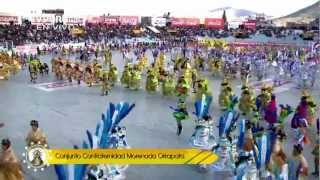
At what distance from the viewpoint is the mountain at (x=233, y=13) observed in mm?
7258

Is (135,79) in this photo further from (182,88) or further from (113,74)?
(182,88)

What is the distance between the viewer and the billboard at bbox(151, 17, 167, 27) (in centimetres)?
739

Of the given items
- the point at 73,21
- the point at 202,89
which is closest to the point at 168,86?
the point at 202,89

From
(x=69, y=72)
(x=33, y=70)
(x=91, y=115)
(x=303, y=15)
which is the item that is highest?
(x=303, y=15)

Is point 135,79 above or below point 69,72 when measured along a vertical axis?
below

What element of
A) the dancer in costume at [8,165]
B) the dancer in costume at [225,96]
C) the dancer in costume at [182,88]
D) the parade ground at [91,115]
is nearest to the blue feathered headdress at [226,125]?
the parade ground at [91,115]

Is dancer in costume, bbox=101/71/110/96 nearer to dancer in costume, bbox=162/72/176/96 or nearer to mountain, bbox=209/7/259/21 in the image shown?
dancer in costume, bbox=162/72/176/96

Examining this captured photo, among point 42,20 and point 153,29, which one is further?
point 153,29

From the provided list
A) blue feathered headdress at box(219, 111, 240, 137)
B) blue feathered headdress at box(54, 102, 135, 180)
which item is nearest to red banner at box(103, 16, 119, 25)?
blue feathered headdress at box(54, 102, 135, 180)

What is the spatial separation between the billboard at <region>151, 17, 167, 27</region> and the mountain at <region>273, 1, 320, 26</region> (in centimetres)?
138

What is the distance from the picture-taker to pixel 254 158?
6.09 metres

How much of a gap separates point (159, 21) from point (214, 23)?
0.72 meters

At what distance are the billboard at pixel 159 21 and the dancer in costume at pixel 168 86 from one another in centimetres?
227

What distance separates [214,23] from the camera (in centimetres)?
760
